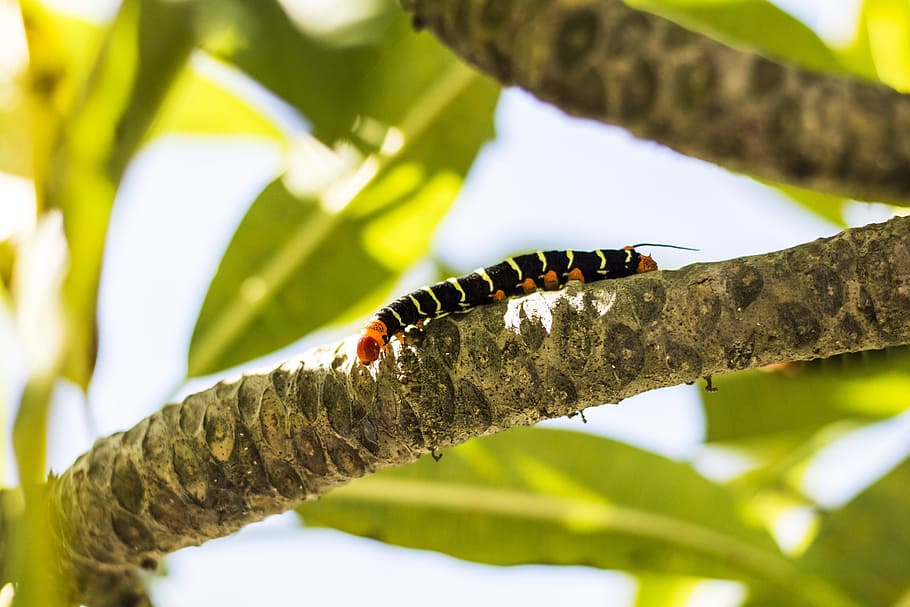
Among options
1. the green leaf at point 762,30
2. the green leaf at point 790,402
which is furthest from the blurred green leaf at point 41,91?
the green leaf at point 790,402

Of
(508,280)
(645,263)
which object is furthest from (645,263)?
(508,280)

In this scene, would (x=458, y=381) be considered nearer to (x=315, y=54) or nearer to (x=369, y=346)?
(x=369, y=346)

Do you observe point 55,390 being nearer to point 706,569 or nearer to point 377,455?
point 377,455

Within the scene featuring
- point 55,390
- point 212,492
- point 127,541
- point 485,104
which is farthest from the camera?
point 485,104

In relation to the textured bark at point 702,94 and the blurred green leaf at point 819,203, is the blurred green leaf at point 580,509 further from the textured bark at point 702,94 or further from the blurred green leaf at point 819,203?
the textured bark at point 702,94

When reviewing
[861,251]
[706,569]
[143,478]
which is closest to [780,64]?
[861,251]

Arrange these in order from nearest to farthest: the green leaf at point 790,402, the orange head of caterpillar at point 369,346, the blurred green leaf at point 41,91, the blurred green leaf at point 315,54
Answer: the orange head of caterpillar at point 369,346, the blurred green leaf at point 315,54, the blurred green leaf at point 41,91, the green leaf at point 790,402

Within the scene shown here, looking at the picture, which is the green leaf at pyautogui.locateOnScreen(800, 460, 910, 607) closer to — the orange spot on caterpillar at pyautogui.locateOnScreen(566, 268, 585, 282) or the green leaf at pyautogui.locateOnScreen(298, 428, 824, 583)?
the green leaf at pyautogui.locateOnScreen(298, 428, 824, 583)
